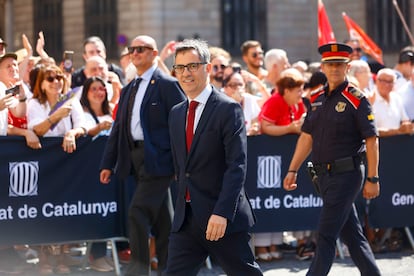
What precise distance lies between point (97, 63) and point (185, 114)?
16.5ft

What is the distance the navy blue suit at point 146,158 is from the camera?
9.54m

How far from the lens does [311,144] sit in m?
9.08

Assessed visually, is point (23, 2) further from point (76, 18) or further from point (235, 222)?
point (235, 222)

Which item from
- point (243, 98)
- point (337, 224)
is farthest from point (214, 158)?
point (243, 98)

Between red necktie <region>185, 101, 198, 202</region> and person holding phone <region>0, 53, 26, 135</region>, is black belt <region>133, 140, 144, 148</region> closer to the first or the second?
person holding phone <region>0, 53, 26, 135</region>

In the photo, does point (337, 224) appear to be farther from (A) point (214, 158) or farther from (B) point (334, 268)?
(B) point (334, 268)

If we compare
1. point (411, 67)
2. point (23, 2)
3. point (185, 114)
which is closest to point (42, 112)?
point (185, 114)

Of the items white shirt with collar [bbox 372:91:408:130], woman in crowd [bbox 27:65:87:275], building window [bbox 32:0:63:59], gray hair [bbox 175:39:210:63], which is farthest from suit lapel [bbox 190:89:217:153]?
building window [bbox 32:0:63:59]

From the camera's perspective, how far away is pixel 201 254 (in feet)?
23.4

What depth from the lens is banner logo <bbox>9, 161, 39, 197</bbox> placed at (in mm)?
10109

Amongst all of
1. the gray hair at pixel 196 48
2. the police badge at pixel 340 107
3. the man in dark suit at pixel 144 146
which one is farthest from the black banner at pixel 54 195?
the gray hair at pixel 196 48

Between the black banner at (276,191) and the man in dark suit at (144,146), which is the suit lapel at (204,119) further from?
the black banner at (276,191)

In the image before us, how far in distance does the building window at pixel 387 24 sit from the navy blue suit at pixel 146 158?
828 inches

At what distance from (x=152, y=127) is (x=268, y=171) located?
6.85ft
